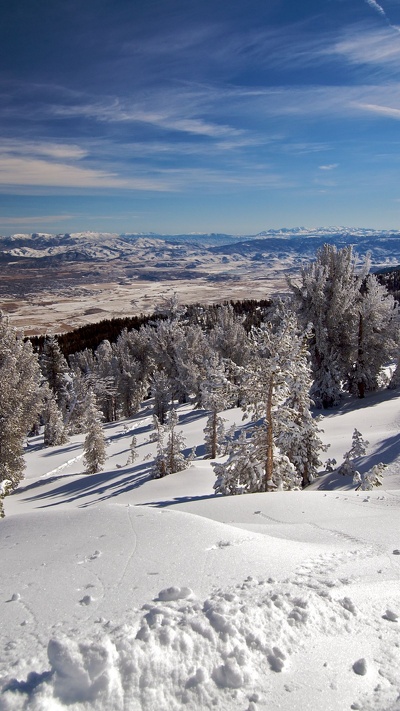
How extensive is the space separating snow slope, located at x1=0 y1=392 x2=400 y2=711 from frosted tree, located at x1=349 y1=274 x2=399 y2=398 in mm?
21300

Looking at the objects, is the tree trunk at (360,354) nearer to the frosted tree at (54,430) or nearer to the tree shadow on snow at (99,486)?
the tree shadow on snow at (99,486)

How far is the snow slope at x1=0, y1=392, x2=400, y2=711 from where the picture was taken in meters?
3.42

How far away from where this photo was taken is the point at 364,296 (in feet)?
92.8

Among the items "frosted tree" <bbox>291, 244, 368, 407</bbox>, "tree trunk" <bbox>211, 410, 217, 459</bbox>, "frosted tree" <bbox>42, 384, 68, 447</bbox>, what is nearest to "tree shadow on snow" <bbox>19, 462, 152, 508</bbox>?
"tree trunk" <bbox>211, 410, 217, 459</bbox>

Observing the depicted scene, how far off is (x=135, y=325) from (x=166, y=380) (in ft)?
200

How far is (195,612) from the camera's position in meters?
4.19

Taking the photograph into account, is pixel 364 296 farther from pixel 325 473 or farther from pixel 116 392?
pixel 116 392

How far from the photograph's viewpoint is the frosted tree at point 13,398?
18.4 meters

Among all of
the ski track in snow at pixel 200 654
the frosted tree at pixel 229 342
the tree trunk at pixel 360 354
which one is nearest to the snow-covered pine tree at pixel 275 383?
the ski track in snow at pixel 200 654

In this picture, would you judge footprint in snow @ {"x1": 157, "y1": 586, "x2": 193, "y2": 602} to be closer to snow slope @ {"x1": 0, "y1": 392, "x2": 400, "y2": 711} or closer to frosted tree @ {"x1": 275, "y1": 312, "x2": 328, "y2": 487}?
snow slope @ {"x1": 0, "y1": 392, "x2": 400, "y2": 711}

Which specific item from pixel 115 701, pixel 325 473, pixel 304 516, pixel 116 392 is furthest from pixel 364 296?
pixel 116 392

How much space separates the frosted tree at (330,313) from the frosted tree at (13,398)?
17.1 m

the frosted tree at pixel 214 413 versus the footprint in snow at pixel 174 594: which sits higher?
the footprint in snow at pixel 174 594

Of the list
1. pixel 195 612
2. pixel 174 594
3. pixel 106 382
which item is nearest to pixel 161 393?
pixel 106 382
